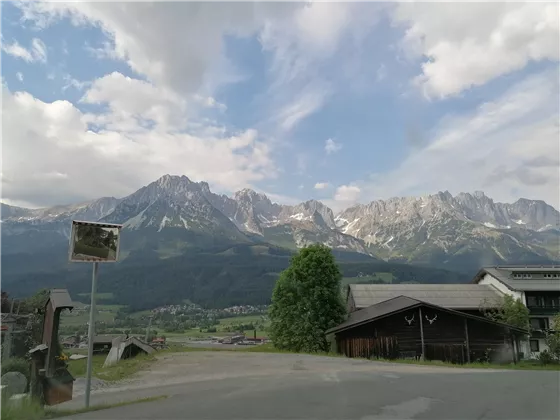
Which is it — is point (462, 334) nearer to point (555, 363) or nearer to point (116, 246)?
point (555, 363)

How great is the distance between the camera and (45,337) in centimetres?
1356

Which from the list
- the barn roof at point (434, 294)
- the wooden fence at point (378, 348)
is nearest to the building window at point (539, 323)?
the barn roof at point (434, 294)

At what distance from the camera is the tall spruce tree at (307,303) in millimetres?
50125

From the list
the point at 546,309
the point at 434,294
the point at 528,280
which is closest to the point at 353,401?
the point at 434,294

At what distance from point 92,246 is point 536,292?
215ft

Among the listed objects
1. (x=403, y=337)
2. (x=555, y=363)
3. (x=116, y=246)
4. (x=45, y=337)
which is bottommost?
(x=555, y=363)

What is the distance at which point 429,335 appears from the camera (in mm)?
41875

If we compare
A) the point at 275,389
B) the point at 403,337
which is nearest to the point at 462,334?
the point at 403,337

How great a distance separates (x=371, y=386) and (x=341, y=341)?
34740 millimetres

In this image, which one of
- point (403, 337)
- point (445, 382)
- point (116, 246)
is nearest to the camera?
point (116, 246)

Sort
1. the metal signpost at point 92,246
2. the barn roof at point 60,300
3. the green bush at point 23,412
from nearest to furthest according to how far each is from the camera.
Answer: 1. the green bush at point 23,412
2. the metal signpost at point 92,246
3. the barn roof at point 60,300

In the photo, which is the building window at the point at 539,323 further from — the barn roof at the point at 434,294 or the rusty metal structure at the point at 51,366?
the rusty metal structure at the point at 51,366

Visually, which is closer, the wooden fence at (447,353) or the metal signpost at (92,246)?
the metal signpost at (92,246)

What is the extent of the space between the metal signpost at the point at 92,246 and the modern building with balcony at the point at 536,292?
195 ft
